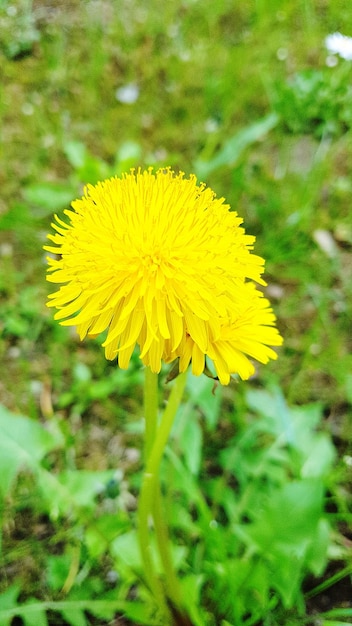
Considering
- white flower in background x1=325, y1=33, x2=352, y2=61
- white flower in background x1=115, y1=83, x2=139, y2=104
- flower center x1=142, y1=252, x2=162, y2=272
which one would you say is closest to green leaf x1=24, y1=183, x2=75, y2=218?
white flower in background x1=115, y1=83, x2=139, y2=104

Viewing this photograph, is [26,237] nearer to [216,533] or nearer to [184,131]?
[184,131]

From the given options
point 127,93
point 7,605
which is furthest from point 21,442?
point 127,93

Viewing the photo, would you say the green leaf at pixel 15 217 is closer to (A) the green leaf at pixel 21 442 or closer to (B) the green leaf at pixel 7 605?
(A) the green leaf at pixel 21 442

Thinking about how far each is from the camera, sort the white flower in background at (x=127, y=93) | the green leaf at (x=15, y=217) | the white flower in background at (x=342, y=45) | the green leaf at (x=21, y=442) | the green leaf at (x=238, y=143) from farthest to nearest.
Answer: the white flower in background at (x=127, y=93), the white flower in background at (x=342, y=45), the green leaf at (x=238, y=143), the green leaf at (x=15, y=217), the green leaf at (x=21, y=442)

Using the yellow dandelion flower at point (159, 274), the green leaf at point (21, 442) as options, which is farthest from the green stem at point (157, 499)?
the green leaf at point (21, 442)

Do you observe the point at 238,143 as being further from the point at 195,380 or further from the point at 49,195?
the point at 195,380

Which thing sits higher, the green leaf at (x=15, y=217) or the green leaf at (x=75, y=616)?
the green leaf at (x=15, y=217)
